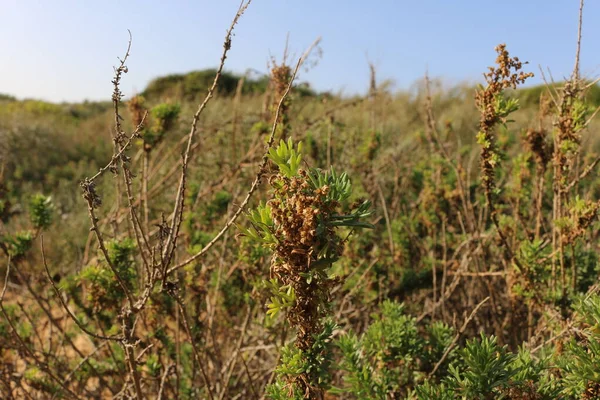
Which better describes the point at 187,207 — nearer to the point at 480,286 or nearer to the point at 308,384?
the point at 480,286

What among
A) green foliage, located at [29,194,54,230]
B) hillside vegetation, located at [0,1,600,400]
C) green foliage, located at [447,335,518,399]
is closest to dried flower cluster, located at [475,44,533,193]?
hillside vegetation, located at [0,1,600,400]

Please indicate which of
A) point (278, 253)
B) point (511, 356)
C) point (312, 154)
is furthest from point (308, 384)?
point (312, 154)

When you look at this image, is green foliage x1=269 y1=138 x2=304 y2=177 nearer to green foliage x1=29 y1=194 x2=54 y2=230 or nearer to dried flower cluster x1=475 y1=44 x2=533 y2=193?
dried flower cluster x1=475 y1=44 x2=533 y2=193

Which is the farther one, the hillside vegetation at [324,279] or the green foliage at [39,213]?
the green foliage at [39,213]

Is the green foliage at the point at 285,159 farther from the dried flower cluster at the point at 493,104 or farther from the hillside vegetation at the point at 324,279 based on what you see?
the dried flower cluster at the point at 493,104

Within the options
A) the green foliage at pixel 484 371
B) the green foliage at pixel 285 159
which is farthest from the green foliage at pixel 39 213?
the green foliage at pixel 484 371

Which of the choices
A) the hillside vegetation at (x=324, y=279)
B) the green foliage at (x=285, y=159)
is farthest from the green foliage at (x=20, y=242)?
the green foliage at (x=285, y=159)

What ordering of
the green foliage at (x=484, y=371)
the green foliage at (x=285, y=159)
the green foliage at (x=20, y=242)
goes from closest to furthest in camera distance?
the green foliage at (x=285, y=159)
the green foliage at (x=484, y=371)
the green foliage at (x=20, y=242)

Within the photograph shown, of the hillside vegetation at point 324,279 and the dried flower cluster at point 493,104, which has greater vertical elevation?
the dried flower cluster at point 493,104

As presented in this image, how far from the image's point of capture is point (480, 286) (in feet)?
7.16

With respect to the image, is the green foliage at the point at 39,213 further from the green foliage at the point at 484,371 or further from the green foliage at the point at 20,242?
the green foliage at the point at 484,371

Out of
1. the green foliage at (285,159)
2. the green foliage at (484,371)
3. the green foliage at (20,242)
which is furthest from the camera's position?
the green foliage at (20,242)

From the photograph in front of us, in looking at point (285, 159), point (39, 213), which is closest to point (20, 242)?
point (39, 213)

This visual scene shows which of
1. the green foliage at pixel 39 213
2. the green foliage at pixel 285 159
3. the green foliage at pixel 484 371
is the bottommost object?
the green foliage at pixel 484 371
